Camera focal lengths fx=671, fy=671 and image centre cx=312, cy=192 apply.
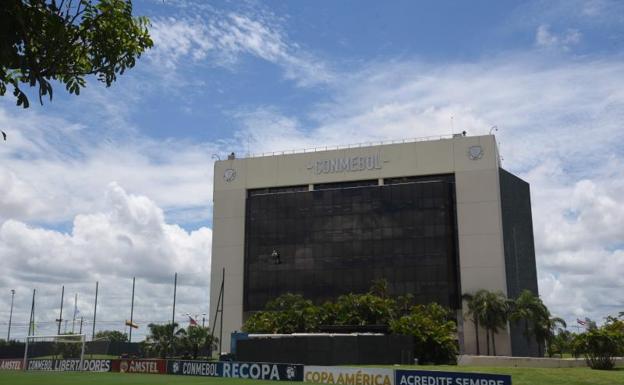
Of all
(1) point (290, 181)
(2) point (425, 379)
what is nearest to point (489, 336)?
(1) point (290, 181)

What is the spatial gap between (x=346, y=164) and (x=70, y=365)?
45.6 metres

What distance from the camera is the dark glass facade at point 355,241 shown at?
82500mm

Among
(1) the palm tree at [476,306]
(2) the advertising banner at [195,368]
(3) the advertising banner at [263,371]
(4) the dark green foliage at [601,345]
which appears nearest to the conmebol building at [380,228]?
(1) the palm tree at [476,306]

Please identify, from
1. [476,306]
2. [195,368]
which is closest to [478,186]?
Answer: [476,306]

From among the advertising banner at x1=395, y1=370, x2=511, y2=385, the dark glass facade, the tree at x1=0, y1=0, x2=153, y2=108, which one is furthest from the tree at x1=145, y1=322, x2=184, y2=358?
the tree at x1=0, y1=0, x2=153, y2=108

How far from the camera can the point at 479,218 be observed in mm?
83938

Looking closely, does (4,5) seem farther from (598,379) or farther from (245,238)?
(245,238)

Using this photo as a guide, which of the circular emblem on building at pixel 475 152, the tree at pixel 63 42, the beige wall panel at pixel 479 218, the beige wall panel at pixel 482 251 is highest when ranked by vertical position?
the circular emblem on building at pixel 475 152

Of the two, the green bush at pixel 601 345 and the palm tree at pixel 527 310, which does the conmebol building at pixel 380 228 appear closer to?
the palm tree at pixel 527 310

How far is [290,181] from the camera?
94.8 m

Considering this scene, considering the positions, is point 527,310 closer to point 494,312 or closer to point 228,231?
point 494,312

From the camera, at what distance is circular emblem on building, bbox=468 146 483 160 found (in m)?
85.9

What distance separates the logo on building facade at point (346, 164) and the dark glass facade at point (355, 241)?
6.66 feet

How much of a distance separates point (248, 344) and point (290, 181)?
44.3m
